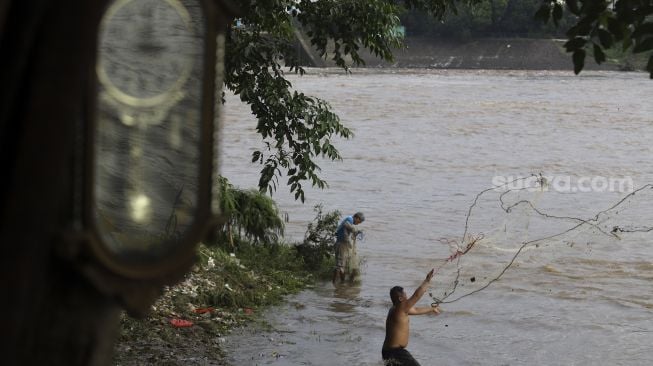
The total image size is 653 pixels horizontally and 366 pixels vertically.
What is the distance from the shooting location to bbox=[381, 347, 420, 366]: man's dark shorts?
33.9 feet

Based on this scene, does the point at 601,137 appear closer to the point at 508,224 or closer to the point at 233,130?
the point at 233,130

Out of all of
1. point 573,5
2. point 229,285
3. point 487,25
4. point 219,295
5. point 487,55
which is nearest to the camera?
point 573,5

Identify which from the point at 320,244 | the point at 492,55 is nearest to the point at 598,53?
the point at 320,244

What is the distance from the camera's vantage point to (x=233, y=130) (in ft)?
136

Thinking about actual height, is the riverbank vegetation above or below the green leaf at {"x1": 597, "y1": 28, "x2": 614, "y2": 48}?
below

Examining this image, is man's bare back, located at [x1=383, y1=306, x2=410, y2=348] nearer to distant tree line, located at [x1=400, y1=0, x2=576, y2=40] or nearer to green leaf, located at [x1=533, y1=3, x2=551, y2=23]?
green leaf, located at [x1=533, y1=3, x2=551, y2=23]

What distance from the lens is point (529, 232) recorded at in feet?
74.7

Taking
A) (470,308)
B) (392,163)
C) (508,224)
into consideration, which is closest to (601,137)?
(392,163)

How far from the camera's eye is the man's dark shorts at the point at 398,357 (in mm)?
10328

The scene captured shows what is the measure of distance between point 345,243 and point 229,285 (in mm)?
2482

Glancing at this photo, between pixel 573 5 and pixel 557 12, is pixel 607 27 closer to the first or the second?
pixel 573 5

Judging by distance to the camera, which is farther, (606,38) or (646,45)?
(646,45)

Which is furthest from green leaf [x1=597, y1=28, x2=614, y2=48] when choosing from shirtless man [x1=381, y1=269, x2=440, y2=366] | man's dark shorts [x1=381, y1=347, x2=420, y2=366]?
man's dark shorts [x1=381, y1=347, x2=420, y2=366]

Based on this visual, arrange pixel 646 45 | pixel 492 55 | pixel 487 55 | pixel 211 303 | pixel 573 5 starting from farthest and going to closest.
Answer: pixel 492 55 → pixel 487 55 → pixel 211 303 → pixel 646 45 → pixel 573 5
